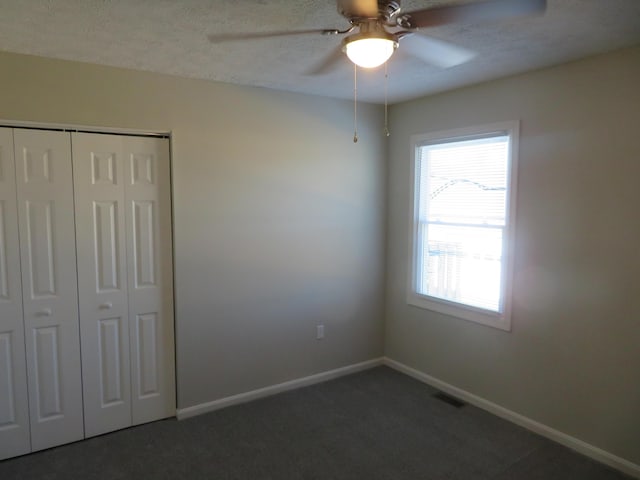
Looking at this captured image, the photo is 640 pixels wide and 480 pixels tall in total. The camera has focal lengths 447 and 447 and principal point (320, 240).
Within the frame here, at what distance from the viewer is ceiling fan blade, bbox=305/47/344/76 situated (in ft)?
8.71

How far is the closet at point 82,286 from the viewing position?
9.06 feet

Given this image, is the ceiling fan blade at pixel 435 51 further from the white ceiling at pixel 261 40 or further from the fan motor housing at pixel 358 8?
the fan motor housing at pixel 358 8

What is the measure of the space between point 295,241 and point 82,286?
1.61m

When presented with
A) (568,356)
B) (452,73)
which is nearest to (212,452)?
(568,356)

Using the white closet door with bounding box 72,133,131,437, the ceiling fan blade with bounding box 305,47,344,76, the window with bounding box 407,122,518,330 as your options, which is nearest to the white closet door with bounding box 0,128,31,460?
the white closet door with bounding box 72,133,131,437

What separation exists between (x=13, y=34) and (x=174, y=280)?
174cm

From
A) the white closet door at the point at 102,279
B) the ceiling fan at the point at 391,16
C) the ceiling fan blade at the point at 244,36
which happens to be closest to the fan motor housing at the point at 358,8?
the ceiling fan at the point at 391,16

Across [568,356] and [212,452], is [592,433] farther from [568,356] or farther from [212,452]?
[212,452]

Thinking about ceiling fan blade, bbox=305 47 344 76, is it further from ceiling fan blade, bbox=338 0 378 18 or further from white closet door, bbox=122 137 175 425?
white closet door, bbox=122 137 175 425

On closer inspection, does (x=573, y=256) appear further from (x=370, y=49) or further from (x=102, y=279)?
Result: (x=102, y=279)

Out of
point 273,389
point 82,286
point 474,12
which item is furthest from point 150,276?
point 474,12

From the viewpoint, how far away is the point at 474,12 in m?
1.64

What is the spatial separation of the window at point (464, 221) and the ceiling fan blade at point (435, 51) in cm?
72

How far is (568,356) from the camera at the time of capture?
2.94 m
